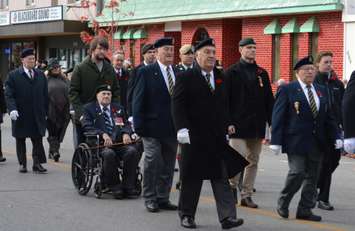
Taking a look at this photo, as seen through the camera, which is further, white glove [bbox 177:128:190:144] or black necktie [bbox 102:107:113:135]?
black necktie [bbox 102:107:113:135]

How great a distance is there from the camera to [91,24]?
3734 centimetres

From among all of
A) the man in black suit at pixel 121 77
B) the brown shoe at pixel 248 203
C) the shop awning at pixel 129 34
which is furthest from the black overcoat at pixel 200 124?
the shop awning at pixel 129 34

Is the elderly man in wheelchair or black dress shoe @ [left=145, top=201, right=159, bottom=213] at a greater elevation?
the elderly man in wheelchair

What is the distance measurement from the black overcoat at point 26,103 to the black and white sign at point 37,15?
88.3ft

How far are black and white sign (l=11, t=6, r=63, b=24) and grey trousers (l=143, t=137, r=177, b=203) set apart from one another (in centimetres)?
3085

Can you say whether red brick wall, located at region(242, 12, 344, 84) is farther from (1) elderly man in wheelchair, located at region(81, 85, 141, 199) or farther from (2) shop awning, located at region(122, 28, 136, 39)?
(1) elderly man in wheelchair, located at region(81, 85, 141, 199)

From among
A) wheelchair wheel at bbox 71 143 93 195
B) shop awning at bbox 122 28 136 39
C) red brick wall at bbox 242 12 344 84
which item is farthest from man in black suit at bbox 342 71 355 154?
shop awning at bbox 122 28 136 39

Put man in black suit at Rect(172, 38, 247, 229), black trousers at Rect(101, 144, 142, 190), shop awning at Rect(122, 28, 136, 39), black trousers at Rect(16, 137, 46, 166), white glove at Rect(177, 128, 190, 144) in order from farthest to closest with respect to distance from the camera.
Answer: shop awning at Rect(122, 28, 136, 39) < black trousers at Rect(16, 137, 46, 166) < black trousers at Rect(101, 144, 142, 190) < man in black suit at Rect(172, 38, 247, 229) < white glove at Rect(177, 128, 190, 144)

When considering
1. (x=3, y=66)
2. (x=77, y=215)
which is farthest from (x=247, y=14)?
(x=3, y=66)

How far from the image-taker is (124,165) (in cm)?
1087

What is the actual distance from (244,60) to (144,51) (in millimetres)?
2458

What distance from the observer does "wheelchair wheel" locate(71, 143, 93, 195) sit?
433 inches

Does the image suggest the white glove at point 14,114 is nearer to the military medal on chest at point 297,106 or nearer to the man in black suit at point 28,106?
the man in black suit at point 28,106

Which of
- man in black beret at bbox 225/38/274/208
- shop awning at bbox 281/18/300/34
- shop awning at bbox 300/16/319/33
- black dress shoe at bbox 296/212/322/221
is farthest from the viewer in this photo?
shop awning at bbox 281/18/300/34
